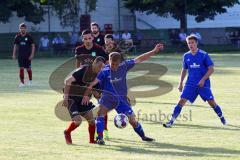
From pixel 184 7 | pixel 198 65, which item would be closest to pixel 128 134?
pixel 198 65

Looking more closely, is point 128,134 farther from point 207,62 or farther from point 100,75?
point 207,62

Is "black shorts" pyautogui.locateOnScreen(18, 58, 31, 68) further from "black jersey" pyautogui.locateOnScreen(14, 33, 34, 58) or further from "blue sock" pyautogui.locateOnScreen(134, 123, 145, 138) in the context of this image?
"blue sock" pyautogui.locateOnScreen(134, 123, 145, 138)

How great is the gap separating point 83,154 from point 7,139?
209cm

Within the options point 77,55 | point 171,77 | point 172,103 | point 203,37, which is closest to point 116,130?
point 77,55

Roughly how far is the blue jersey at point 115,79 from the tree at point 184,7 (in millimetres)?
43469

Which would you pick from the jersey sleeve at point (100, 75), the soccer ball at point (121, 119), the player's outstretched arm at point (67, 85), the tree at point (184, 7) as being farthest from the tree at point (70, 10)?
the player's outstretched arm at point (67, 85)

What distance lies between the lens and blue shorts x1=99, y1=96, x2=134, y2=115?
11.0 m

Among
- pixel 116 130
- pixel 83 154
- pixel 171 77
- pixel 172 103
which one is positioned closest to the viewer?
pixel 83 154

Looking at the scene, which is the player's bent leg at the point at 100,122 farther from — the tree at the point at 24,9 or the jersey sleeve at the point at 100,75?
the tree at the point at 24,9

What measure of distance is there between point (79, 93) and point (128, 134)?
155cm

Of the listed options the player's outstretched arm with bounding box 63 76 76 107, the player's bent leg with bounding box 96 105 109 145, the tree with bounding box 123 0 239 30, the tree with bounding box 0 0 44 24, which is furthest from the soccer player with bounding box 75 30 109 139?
the tree with bounding box 123 0 239 30

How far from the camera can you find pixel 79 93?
11.0 meters

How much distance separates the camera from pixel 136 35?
5306 centimetres

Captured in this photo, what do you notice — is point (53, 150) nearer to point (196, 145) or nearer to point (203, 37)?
point (196, 145)
